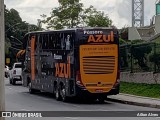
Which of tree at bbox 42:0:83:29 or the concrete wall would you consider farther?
tree at bbox 42:0:83:29

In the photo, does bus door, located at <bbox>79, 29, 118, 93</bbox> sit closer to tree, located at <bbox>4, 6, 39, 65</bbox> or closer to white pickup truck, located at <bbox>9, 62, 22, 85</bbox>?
white pickup truck, located at <bbox>9, 62, 22, 85</bbox>

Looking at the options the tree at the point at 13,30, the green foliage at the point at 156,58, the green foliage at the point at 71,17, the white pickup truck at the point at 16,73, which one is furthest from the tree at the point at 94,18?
the tree at the point at 13,30

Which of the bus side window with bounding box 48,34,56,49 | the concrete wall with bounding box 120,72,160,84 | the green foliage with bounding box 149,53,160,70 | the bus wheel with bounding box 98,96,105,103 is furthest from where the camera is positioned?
the green foliage with bounding box 149,53,160,70

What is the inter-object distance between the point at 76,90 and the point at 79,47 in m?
2.05

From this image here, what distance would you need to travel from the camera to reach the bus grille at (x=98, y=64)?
2453 centimetres

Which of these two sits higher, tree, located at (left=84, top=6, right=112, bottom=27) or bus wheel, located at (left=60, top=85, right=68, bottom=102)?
tree, located at (left=84, top=6, right=112, bottom=27)

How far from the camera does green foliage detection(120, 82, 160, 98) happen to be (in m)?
27.1

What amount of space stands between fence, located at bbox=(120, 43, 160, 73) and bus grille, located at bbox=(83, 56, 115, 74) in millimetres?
5693

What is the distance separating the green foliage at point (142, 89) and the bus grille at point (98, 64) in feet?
10.5

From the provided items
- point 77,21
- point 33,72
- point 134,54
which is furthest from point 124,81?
point 77,21

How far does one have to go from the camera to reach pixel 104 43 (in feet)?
81.2

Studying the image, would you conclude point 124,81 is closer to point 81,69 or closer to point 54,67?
point 54,67

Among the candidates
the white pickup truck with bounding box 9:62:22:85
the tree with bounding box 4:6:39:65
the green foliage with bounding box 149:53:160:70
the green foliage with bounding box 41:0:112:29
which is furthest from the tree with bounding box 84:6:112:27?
the tree with bounding box 4:6:39:65

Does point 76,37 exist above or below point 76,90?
above
